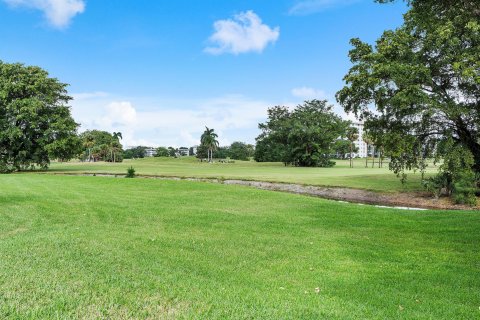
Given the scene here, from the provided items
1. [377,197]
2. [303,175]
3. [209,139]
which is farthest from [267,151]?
[377,197]

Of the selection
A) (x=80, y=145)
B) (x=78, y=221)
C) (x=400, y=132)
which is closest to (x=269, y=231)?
(x=78, y=221)

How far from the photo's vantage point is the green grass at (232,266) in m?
4.89

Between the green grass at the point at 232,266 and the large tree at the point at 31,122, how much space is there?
35.7 m

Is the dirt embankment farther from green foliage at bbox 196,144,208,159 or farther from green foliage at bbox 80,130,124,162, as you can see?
green foliage at bbox 80,130,124,162

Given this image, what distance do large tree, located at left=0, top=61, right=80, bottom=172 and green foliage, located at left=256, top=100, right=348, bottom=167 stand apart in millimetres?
43768

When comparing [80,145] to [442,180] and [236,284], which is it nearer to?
[442,180]

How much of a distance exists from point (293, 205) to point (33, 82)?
138 feet

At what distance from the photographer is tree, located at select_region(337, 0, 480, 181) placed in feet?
75.7

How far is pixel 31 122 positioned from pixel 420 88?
137ft

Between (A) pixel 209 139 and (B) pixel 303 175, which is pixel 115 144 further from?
(B) pixel 303 175

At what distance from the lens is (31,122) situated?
146ft

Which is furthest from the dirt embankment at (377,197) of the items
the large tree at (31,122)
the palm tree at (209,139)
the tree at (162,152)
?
the tree at (162,152)

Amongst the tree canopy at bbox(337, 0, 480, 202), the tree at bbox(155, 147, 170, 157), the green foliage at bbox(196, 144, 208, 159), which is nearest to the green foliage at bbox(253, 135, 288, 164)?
the green foliage at bbox(196, 144, 208, 159)

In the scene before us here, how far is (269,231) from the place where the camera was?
10.9 meters
